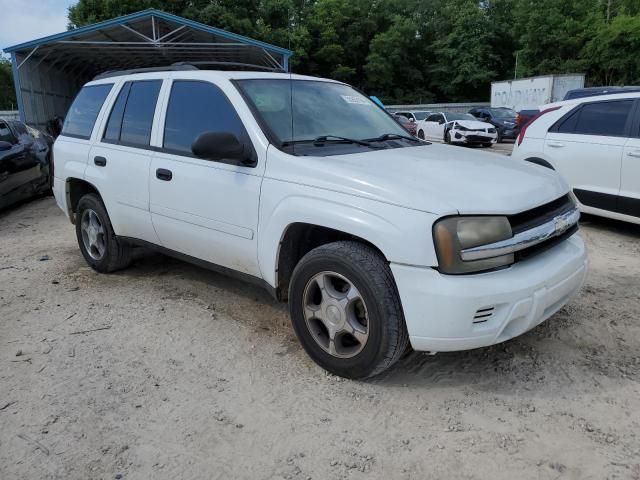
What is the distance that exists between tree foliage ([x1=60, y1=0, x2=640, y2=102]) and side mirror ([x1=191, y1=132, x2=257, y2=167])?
32.9 m

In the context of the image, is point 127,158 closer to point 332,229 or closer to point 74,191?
point 74,191

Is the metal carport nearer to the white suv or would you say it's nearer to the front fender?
the white suv

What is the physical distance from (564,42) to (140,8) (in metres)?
31.1

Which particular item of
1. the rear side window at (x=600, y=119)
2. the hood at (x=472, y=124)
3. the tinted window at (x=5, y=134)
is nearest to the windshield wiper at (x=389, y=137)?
the rear side window at (x=600, y=119)

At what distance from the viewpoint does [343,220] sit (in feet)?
9.78

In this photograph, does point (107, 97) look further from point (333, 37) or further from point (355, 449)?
point (333, 37)

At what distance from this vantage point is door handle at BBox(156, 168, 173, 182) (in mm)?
4035

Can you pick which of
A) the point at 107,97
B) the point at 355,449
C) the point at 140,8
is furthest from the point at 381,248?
the point at 140,8

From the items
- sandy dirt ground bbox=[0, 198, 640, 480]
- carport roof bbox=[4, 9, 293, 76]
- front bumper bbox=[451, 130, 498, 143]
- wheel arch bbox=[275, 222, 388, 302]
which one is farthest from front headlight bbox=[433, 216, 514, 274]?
front bumper bbox=[451, 130, 498, 143]

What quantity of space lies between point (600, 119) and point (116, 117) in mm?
5426

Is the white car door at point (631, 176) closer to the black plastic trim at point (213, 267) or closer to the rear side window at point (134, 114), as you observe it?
the black plastic trim at point (213, 267)

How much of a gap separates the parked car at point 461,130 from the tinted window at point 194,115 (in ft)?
50.6

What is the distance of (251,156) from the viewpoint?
3494mm

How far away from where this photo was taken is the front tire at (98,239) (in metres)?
4.95
